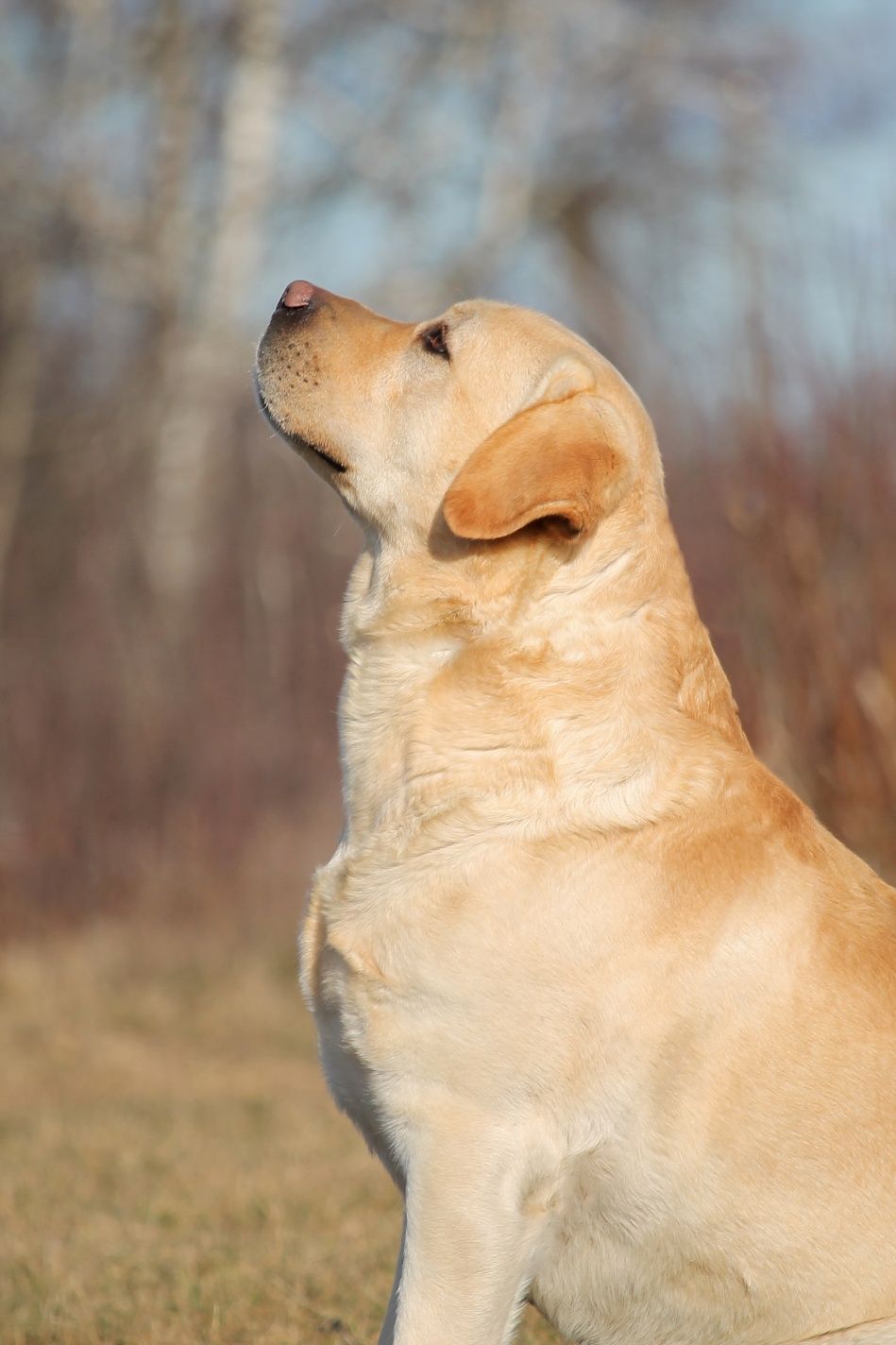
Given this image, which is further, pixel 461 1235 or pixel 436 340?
pixel 436 340

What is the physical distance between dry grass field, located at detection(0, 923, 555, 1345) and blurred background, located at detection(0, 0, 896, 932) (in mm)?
876

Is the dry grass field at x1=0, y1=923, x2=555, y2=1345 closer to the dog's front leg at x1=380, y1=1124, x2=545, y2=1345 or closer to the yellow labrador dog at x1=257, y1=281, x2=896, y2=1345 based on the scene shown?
the dog's front leg at x1=380, y1=1124, x2=545, y2=1345

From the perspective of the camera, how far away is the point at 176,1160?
227 inches

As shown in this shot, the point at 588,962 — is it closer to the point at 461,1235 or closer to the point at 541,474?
the point at 461,1235

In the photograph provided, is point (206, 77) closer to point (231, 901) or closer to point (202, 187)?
point (202, 187)

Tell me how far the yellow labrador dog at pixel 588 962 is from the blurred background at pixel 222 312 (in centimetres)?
421

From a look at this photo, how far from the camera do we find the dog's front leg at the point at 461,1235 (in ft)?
8.77

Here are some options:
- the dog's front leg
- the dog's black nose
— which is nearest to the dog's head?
the dog's black nose

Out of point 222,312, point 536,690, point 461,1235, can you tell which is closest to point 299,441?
point 536,690

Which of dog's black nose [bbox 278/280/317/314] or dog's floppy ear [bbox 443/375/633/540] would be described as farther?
dog's black nose [bbox 278/280/317/314]

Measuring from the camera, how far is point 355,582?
342cm

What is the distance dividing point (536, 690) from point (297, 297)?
122 cm

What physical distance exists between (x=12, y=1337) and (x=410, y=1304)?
1473 mm

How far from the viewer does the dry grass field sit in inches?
154
